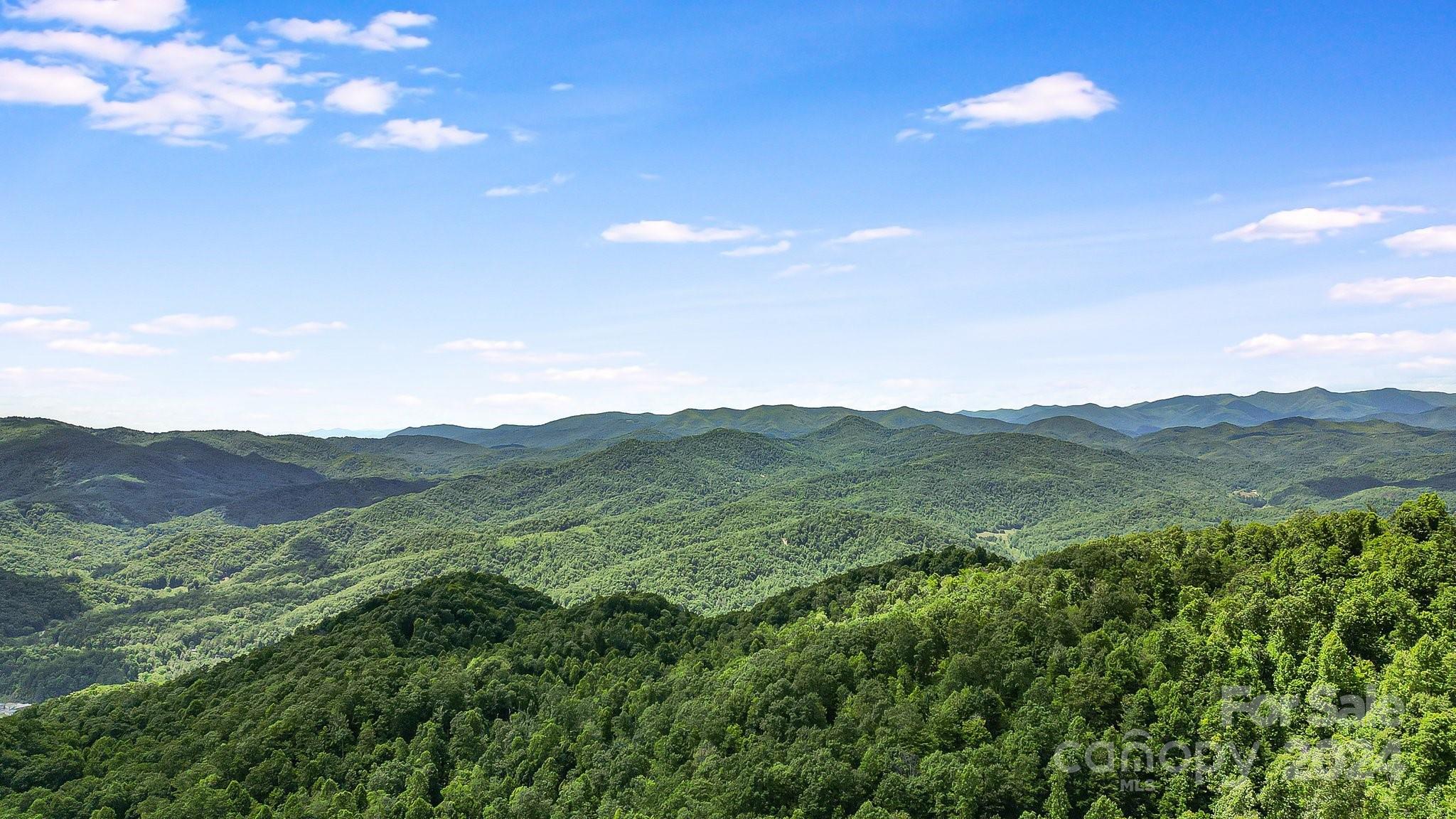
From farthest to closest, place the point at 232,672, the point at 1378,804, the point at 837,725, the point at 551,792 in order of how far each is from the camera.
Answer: the point at 232,672 < the point at 551,792 < the point at 837,725 < the point at 1378,804

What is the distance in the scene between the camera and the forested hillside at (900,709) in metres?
62.2

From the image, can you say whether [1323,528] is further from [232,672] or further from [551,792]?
[232,672]

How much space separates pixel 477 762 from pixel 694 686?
79.6ft

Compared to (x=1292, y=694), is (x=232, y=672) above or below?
below

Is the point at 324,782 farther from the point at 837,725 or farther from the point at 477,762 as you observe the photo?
the point at 837,725

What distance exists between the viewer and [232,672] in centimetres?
12731

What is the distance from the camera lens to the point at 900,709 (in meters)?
75.4

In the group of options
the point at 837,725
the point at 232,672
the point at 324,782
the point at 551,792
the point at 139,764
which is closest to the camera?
the point at 837,725

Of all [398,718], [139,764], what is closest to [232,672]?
[139,764]

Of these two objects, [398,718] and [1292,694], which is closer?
[1292,694]

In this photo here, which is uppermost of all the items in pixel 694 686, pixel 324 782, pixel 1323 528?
pixel 1323 528

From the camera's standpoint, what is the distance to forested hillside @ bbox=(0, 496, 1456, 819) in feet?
204

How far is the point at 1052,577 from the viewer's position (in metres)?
97.8

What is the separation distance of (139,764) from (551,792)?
5021cm
